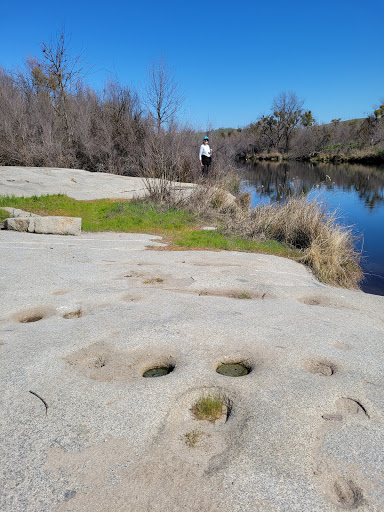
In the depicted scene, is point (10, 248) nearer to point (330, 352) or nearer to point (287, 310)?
point (287, 310)

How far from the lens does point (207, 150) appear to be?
49.6ft

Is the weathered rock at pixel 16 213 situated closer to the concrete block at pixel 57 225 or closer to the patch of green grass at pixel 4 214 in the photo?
the patch of green grass at pixel 4 214

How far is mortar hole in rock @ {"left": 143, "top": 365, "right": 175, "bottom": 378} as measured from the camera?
10.4 feet

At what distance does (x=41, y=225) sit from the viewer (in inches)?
329

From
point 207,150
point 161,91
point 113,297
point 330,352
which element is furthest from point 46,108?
point 330,352

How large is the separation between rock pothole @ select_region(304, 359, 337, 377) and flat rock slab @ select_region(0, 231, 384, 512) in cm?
1

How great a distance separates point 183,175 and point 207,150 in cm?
216

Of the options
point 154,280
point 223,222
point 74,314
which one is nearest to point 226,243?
point 223,222

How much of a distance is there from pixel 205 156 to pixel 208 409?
549 inches

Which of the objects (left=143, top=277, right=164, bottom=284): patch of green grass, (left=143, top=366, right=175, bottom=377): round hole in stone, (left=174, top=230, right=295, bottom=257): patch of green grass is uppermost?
(left=143, top=277, right=164, bottom=284): patch of green grass

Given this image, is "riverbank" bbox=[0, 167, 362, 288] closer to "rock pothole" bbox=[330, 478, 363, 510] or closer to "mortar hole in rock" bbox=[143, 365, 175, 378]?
"mortar hole in rock" bbox=[143, 365, 175, 378]

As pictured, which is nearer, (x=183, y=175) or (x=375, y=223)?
(x=375, y=223)

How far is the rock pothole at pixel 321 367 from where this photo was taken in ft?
10.3

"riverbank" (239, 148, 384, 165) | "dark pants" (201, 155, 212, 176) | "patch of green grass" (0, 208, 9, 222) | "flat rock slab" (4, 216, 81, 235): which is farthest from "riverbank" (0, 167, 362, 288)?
"riverbank" (239, 148, 384, 165)
